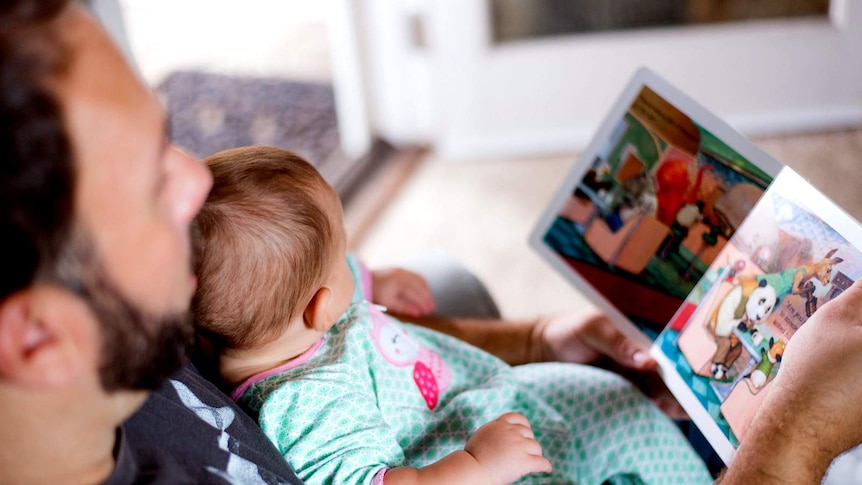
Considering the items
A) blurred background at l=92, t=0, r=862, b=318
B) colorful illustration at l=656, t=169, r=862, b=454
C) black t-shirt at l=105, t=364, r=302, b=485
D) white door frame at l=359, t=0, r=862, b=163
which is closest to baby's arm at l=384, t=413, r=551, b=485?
black t-shirt at l=105, t=364, r=302, b=485

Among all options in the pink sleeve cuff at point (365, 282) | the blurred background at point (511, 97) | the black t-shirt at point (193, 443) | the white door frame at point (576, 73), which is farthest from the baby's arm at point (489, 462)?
the white door frame at point (576, 73)

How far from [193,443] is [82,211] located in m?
0.26

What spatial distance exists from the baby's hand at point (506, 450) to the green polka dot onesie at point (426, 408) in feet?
0.32

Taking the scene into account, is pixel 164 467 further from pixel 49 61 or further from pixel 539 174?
pixel 539 174

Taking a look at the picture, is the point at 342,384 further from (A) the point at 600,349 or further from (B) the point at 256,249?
(A) the point at 600,349

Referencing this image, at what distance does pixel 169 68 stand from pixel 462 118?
1.29 m

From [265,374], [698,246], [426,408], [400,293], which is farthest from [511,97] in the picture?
[265,374]

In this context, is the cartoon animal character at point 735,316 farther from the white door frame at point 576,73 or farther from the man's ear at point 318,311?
the white door frame at point 576,73

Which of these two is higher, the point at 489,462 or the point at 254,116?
the point at 489,462

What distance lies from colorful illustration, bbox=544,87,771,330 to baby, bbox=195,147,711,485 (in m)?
0.16

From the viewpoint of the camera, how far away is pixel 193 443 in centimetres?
69

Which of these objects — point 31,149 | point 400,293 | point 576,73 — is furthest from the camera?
point 576,73

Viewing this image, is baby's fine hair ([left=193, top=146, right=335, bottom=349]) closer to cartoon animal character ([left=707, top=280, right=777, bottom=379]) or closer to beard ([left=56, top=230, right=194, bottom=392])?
beard ([left=56, top=230, right=194, bottom=392])

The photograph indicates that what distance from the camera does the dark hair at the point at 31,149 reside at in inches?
18.6
